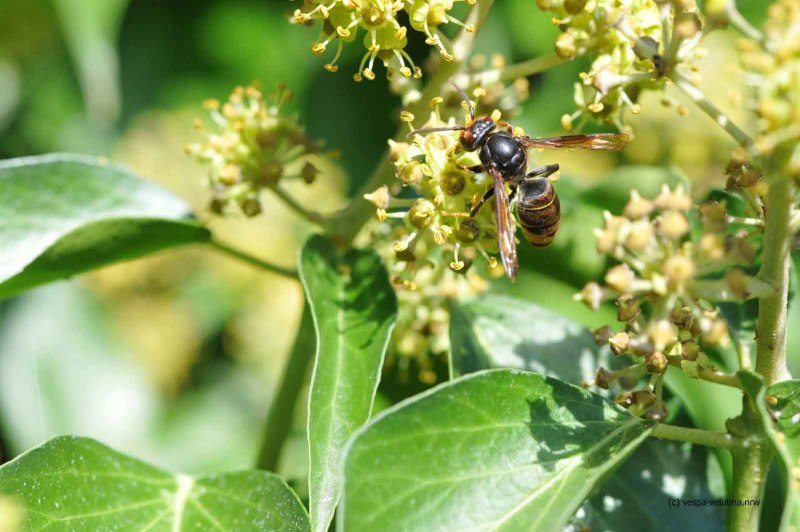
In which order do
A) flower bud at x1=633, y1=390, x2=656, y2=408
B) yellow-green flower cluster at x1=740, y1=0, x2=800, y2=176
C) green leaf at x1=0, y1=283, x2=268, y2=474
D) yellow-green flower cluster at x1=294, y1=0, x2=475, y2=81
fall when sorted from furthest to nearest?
green leaf at x1=0, y1=283, x2=268, y2=474 → yellow-green flower cluster at x1=294, y1=0, x2=475, y2=81 → flower bud at x1=633, y1=390, x2=656, y2=408 → yellow-green flower cluster at x1=740, y1=0, x2=800, y2=176

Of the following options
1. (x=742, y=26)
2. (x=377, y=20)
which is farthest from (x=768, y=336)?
(x=377, y=20)

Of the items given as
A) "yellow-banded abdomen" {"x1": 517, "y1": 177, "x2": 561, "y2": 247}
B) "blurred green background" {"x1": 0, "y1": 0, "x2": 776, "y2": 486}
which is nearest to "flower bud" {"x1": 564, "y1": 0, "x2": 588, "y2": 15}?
"yellow-banded abdomen" {"x1": 517, "y1": 177, "x2": 561, "y2": 247}

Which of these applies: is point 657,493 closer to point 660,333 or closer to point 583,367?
point 583,367

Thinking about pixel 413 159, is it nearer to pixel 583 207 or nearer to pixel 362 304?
pixel 362 304

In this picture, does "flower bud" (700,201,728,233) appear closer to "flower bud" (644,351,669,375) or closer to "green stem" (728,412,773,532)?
"flower bud" (644,351,669,375)

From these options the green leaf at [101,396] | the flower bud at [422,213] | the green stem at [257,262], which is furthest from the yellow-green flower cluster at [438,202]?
the green leaf at [101,396]

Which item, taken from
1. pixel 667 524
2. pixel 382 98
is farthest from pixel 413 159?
pixel 382 98
